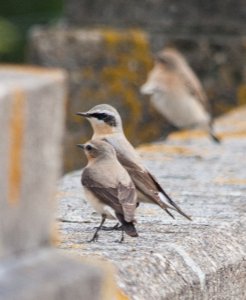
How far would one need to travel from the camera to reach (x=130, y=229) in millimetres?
3426

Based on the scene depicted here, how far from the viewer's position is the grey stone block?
177cm

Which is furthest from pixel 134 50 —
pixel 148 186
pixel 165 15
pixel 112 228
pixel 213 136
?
pixel 112 228

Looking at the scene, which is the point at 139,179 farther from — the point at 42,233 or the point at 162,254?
the point at 42,233

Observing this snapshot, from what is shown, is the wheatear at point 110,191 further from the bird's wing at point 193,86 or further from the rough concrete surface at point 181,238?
the bird's wing at point 193,86

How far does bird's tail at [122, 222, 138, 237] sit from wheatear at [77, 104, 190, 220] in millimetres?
375

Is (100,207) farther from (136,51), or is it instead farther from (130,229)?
(136,51)

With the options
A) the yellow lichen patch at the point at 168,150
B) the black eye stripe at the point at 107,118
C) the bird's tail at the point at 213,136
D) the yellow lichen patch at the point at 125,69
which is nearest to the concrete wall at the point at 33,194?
the black eye stripe at the point at 107,118

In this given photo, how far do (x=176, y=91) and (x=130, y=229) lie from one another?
5.07 metres

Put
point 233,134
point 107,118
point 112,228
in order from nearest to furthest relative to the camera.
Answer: point 112,228 → point 107,118 → point 233,134

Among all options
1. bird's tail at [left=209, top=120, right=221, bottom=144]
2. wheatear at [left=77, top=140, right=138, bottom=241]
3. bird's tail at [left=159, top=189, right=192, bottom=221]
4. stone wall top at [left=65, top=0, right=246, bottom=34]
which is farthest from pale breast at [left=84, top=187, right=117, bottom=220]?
stone wall top at [left=65, top=0, right=246, bottom=34]

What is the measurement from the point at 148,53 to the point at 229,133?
5.39 ft

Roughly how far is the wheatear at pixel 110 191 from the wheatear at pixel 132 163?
0.20 metres

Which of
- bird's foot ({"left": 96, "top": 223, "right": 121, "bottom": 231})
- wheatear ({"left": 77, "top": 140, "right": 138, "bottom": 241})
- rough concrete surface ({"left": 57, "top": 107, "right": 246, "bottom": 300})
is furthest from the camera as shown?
bird's foot ({"left": 96, "top": 223, "right": 121, "bottom": 231})

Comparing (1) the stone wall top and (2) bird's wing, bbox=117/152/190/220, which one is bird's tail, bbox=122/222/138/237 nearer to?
(2) bird's wing, bbox=117/152/190/220
